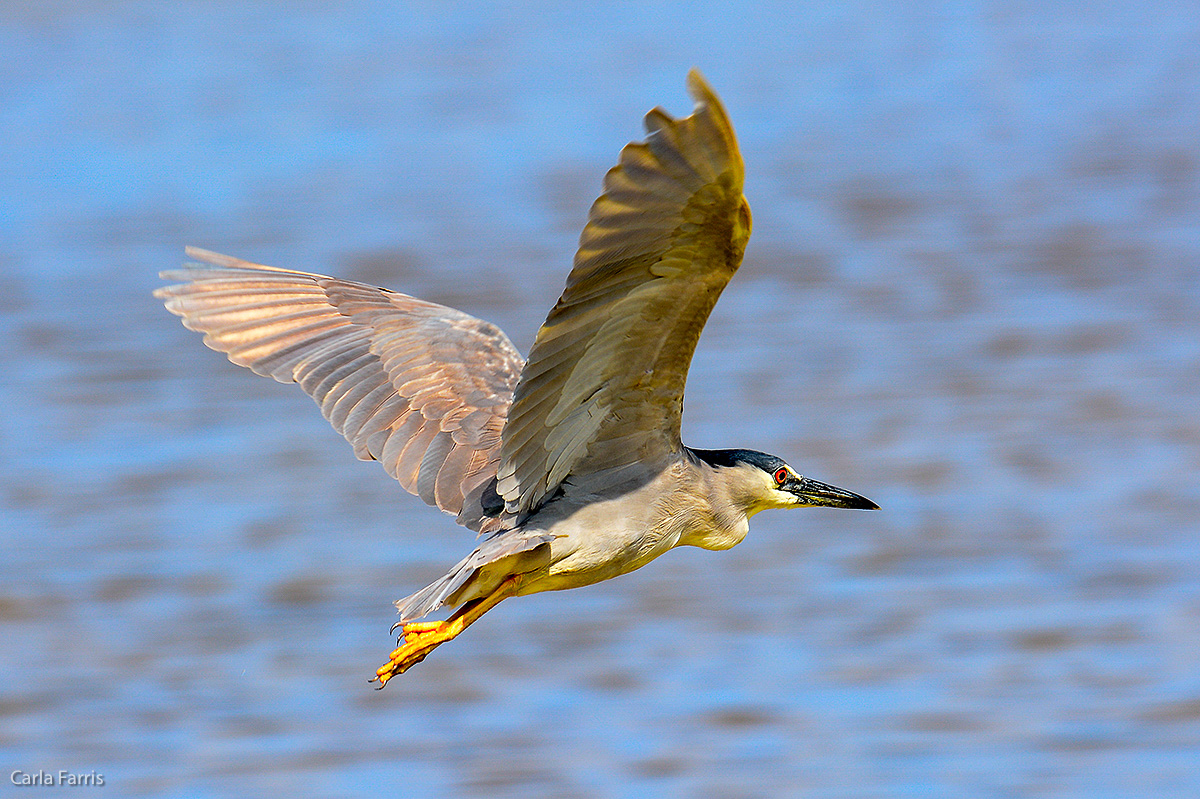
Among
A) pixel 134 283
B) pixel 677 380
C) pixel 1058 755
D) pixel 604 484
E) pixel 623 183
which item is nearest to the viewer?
pixel 623 183

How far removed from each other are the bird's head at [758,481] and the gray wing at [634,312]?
333 mm

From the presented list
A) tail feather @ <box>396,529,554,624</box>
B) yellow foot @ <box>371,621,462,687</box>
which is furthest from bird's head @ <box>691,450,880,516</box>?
yellow foot @ <box>371,621,462,687</box>

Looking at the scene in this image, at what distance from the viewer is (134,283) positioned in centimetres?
1465

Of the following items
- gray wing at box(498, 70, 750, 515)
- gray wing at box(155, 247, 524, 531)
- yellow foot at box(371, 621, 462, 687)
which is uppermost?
gray wing at box(155, 247, 524, 531)

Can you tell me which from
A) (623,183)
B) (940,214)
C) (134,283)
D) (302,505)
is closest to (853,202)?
(940,214)

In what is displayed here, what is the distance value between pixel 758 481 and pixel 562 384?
102 centimetres

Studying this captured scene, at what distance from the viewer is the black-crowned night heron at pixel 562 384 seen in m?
4.41

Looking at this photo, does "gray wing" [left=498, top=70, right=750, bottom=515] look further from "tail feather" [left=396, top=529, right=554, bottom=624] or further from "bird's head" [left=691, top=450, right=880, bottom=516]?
"bird's head" [left=691, top=450, right=880, bottom=516]

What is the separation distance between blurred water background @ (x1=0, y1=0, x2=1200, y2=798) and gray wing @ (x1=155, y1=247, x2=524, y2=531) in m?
2.22

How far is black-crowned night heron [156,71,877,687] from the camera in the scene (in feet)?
14.5

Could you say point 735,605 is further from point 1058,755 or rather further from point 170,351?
point 170,351

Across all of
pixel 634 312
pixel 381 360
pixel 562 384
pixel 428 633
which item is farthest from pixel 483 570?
pixel 381 360

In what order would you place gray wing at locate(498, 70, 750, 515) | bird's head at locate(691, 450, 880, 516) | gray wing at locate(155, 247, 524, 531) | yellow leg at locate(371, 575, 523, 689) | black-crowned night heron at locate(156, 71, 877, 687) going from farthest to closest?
gray wing at locate(155, 247, 524, 531)
bird's head at locate(691, 450, 880, 516)
yellow leg at locate(371, 575, 523, 689)
black-crowned night heron at locate(156, 71, 877, 687)
gray wing at locate(498, 70, 750, 515)

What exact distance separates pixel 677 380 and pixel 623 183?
931mm
